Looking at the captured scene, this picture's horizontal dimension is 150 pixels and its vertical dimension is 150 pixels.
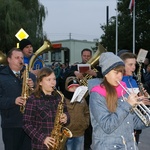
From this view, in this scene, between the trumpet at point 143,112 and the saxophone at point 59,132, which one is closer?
the trumpet at point 143,112

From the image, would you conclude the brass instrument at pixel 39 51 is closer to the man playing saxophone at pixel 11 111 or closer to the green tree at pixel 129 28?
the man playing saxophone at pixel 11 111

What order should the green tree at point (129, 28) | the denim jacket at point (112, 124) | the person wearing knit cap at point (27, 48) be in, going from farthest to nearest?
the green tree at point (129, 28)
the person wearing knit cap at point (27, 48)
the denim jacket at point (112, 124)

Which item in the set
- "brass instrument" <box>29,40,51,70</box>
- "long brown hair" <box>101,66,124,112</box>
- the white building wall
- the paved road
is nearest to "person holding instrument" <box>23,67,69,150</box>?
"long brown hair" <box>101,66,124,112</box>

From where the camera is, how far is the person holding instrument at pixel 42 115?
3500mm

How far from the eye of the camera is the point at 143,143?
6762mm

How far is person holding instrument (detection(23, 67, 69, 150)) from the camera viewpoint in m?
3.50

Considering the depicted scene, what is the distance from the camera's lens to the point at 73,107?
15.8ft

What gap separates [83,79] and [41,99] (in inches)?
80.1

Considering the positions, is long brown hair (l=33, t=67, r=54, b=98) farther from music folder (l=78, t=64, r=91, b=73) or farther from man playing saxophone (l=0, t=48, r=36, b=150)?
music folder (l=78, t=64, r=91, b=73)

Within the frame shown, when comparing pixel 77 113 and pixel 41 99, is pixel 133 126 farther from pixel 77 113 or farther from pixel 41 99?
pixel 77 113

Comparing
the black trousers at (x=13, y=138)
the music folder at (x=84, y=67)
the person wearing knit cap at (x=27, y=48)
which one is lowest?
the black trousers at (x=13, y=138)

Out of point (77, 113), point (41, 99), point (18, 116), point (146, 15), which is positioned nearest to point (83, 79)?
point (77, 113)

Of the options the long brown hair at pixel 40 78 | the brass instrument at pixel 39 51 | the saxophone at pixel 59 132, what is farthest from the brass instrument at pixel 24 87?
the brass instrument at pixel 39 51

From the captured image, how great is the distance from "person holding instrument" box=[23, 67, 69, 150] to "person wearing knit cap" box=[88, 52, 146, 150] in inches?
31.5
